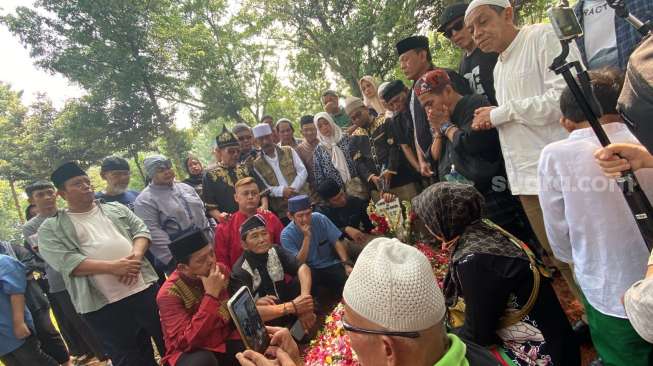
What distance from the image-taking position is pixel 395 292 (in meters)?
1.15

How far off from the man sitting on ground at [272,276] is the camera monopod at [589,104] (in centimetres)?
288

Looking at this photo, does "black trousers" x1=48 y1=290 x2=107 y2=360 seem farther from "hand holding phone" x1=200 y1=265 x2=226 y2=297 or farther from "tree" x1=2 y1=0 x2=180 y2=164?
"tree" x1=2 y1=0 x2=180 y2=164

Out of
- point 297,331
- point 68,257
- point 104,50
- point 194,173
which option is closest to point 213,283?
point 297,331

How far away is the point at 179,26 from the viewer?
16.8 m

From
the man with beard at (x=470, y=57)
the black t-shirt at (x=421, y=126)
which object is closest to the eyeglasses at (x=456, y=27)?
the man with beard at (x=470, y=57)

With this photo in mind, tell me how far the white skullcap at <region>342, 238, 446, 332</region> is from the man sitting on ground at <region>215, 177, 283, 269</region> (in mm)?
3333

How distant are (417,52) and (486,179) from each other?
173cm

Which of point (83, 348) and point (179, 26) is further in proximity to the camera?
point (179, 26)

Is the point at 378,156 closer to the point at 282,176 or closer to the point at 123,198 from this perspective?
the point at 282,176

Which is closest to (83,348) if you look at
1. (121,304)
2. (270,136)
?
(121,304)

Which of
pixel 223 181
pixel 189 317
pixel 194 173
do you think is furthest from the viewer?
pixel 194 173

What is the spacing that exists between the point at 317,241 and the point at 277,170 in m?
1.57

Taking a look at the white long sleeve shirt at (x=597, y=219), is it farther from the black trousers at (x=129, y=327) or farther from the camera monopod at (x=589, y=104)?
the black trousers at (x=129, y=327)

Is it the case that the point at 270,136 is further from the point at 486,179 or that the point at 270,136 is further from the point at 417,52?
the point at 486,179
